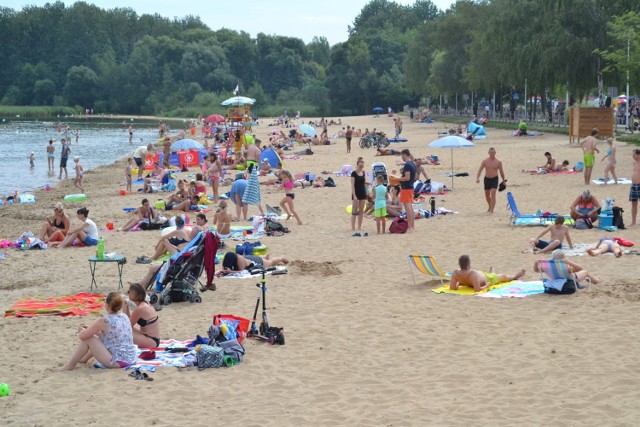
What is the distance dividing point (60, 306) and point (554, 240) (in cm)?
731

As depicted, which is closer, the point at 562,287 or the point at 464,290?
the point at 562,287

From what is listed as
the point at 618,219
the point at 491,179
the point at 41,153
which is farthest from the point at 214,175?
the point at 41,153

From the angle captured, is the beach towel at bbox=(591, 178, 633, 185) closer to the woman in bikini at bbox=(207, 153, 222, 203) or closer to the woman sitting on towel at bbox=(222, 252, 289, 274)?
the woman in bikini at bbox=(207, 153, 222, 203)

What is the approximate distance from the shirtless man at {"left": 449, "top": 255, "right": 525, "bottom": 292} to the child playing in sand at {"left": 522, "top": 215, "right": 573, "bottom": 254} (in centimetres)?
185

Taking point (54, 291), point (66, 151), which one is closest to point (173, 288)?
point (54, 291)

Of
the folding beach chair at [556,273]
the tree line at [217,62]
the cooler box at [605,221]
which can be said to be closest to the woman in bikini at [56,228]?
the folding beach chair at [556,273]

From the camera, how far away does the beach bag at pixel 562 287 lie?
10.7m

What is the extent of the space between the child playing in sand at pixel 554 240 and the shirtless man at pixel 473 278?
185cm

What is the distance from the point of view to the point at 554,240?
522 inches

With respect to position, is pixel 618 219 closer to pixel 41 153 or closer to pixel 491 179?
pixel 491 179

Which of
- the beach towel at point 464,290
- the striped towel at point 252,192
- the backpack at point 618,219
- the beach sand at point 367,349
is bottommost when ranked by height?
the beach sand at point 367,349

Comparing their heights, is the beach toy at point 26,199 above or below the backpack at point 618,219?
below

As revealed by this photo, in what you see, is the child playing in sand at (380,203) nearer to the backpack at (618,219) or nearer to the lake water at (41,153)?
the backpack at (618,219)

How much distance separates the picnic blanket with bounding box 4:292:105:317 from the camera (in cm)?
1064
